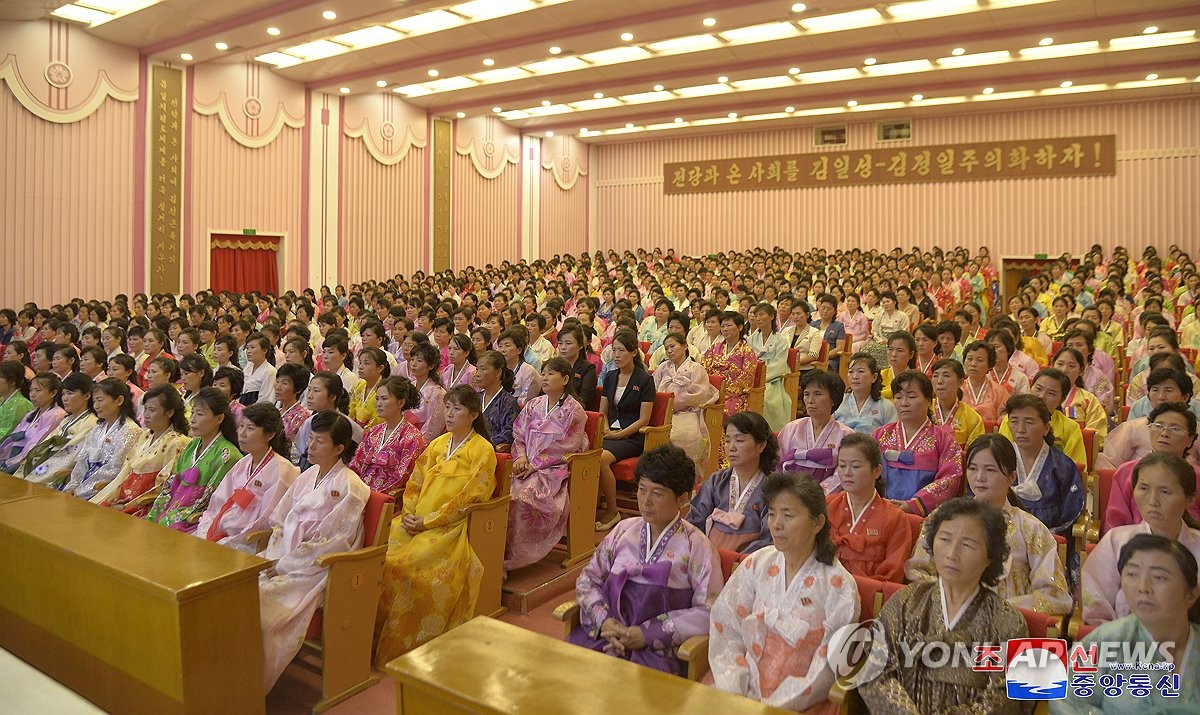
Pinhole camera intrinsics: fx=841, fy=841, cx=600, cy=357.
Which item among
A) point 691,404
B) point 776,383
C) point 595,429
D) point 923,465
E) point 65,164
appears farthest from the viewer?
point 65,164

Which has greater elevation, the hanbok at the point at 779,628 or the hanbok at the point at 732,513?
the hanbok at the point at 732,513

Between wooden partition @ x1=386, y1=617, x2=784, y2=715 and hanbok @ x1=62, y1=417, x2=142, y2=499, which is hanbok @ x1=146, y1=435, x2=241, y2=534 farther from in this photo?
wooden partition @ x1=386, y1=617, x2=784, y2=715

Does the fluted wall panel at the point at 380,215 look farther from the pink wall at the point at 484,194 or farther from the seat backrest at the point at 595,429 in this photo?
the seat backrest at the point at 595,429

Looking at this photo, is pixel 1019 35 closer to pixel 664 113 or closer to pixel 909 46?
pixel 909 46

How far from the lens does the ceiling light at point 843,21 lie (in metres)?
9.55

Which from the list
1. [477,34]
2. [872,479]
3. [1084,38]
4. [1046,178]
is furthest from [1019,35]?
[872,479]

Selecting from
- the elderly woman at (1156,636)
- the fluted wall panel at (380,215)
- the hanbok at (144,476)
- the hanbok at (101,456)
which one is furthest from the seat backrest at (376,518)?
the fluted wall panel at (380,215)

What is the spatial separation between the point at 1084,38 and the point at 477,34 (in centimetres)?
722

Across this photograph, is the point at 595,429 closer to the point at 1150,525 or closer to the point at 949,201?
the point at 1150,525

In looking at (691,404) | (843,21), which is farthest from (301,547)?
(843,21)

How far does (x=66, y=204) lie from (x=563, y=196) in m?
9.86

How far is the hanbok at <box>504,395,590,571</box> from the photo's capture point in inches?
165

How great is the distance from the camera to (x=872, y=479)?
283cm

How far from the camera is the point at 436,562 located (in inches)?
135
